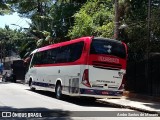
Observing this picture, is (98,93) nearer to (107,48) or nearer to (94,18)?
(107,48)

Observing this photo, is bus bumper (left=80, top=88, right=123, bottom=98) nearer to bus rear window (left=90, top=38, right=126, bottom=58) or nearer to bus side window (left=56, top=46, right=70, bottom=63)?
bus rear window (left=90, top=38, right=126, bottom=58)

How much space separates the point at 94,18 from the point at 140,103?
34.4 ft

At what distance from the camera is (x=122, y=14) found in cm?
2578

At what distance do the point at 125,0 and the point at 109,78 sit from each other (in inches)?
318

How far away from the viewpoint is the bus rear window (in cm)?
1870

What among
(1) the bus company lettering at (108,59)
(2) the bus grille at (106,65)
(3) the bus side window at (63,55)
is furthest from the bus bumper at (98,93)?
(3) the bus side window at (63,55)

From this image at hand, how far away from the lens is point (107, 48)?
62.3 feet

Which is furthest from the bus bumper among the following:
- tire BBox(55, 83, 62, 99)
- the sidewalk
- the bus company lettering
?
tire BBox(55, 83, 62, 99)

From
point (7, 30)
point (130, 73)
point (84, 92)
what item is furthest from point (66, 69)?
point (7, 30)

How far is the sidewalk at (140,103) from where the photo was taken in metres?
16.7

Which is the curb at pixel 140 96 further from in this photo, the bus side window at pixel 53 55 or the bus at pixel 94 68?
the bus side window at pixel 53 55

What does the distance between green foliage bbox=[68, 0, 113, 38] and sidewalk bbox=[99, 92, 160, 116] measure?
5.94m

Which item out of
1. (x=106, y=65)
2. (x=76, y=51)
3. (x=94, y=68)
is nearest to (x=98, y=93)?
(x=94, y=68)

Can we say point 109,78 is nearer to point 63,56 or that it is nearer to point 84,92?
point 84,92
